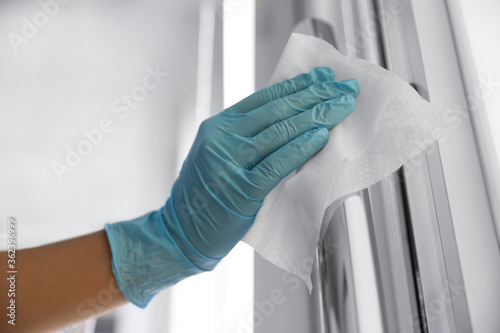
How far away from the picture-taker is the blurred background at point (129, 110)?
3.01 feet

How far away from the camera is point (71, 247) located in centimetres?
74

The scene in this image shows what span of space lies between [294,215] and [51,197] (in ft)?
2.35

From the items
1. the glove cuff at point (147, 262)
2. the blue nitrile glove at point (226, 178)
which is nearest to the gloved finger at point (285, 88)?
the blue nitrile glove at point (226, 178)

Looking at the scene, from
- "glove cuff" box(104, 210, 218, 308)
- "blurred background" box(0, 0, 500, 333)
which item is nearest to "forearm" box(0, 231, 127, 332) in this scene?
"glove cuff" box(104, 210, 218, 308)

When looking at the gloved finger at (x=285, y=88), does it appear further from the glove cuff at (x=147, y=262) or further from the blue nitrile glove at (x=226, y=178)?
the glove cuff at (x=147, y=262)

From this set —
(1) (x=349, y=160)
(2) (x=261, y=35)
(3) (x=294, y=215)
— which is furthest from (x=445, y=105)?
(2) (x=261, y=35)

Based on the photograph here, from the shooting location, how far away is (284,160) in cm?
62

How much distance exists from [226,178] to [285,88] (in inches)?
7.1

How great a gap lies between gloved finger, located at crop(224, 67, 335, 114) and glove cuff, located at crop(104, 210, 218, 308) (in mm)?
268

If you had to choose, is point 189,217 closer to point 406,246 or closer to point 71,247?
point 71,247

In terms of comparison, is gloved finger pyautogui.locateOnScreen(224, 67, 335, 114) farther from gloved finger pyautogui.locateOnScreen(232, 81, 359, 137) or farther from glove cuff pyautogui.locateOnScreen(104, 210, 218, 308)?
glove cuff pyautogui.locateOnScreen(104, 210, 218, 308)

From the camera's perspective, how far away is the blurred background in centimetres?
92

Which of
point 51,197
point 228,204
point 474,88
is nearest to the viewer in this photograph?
point 474,88

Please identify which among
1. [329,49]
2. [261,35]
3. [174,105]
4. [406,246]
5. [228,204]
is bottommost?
[406,246]
